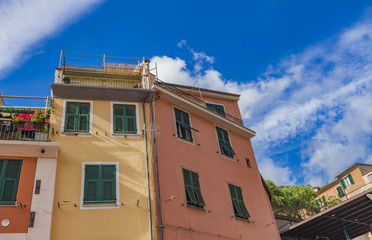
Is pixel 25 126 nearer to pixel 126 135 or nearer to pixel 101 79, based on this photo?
pixel 126 135

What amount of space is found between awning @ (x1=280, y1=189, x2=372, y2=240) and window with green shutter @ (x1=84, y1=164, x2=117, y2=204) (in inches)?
436

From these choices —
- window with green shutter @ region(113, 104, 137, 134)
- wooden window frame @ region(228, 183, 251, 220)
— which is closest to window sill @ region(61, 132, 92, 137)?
window with green shutter @ region(113, 104, 137, 134)

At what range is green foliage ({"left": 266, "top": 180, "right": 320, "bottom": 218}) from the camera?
108ft

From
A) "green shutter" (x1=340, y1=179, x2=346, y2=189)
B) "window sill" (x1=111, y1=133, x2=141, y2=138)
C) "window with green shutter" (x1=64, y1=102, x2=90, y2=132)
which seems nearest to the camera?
"window with green shutter" (x1=64, y1=102, x2=90, y2=132)

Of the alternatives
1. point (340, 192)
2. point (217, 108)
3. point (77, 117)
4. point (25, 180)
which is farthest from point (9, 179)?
point (340, 192)

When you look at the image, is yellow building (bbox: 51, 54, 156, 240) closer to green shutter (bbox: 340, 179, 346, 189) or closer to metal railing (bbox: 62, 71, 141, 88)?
metal railing (bbox: 62, 71, 141, 88)

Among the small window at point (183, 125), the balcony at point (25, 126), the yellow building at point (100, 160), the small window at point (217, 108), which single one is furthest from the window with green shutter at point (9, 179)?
the small window at point (217, 108)

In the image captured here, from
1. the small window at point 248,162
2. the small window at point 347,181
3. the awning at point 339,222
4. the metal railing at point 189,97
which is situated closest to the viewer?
the awning at point 339,222

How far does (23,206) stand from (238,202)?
965 centimetres

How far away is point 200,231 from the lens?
1431 centimetres

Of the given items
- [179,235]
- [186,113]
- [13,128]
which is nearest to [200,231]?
[179,235]

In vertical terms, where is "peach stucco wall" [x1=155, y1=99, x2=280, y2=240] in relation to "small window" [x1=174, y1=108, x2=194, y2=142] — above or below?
below

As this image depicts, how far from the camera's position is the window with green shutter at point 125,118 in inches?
592

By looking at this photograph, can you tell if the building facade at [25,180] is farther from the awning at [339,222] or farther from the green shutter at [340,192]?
the green shutter at [340,192]
